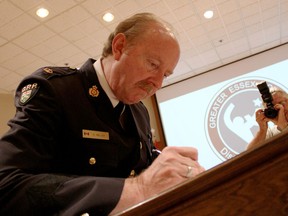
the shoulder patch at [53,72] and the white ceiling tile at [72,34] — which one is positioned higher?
the white ceiling tile at [72,34]

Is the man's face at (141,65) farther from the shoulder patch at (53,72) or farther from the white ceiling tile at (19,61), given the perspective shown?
the white ceiling tile at (19,61)

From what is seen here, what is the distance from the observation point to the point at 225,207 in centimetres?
37

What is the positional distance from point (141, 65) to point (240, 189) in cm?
74

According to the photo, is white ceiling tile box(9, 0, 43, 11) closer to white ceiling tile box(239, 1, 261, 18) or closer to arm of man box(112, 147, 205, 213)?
white ceiling tile box(239, 1, 261, 18)

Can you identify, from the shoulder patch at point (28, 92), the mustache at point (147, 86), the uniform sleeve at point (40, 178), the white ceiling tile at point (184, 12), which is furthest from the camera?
the white ceiling tile at point (184, 12)

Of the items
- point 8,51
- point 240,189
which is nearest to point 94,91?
point 240,189

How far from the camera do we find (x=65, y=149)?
2.75 ft

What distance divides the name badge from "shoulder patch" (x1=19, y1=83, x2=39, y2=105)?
0.58 feet

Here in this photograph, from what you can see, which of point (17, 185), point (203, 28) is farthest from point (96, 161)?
point (203, 28)

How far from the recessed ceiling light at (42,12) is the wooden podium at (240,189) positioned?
3.56m

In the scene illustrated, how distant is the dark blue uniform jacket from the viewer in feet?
1.95

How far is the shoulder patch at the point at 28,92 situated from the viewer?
0.81m

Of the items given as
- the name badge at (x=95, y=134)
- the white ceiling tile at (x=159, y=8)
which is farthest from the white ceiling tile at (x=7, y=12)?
the name badge at (x=95, y=134)

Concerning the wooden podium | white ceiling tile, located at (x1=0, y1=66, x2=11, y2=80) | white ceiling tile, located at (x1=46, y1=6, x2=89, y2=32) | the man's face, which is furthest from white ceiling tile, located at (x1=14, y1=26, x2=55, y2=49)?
the wooden podium
